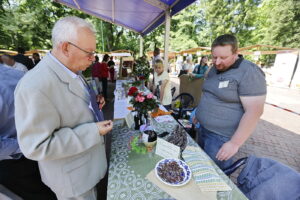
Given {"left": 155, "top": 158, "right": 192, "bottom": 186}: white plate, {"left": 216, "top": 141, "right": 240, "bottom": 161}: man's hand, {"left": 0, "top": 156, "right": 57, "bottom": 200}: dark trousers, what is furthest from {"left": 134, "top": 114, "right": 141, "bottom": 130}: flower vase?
{"left": 0, "top": 156, "right": 57, "bottom": 200}: dark trousers

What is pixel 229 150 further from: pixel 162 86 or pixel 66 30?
pixel 162 86

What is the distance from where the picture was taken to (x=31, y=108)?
0.71 m

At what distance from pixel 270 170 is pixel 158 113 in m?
1.36

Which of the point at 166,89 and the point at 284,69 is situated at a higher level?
the point at 284,69

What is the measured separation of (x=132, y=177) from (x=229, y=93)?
109 cm

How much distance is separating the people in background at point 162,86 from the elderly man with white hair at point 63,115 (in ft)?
6.50

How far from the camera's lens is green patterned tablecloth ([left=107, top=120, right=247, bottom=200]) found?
2.90ft

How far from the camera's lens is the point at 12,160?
1.14m

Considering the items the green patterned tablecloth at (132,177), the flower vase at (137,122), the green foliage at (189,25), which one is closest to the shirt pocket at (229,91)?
the green patterned tablecloth at (132,177)

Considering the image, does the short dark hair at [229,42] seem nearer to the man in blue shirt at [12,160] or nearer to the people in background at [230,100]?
the people in background at [230,100]

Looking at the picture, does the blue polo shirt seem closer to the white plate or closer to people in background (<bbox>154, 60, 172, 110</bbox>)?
the white plate

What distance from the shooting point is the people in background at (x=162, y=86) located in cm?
289

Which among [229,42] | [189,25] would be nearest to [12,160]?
[229,42]

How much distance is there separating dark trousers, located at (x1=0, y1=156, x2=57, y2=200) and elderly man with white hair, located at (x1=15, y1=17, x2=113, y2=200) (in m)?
0.42
